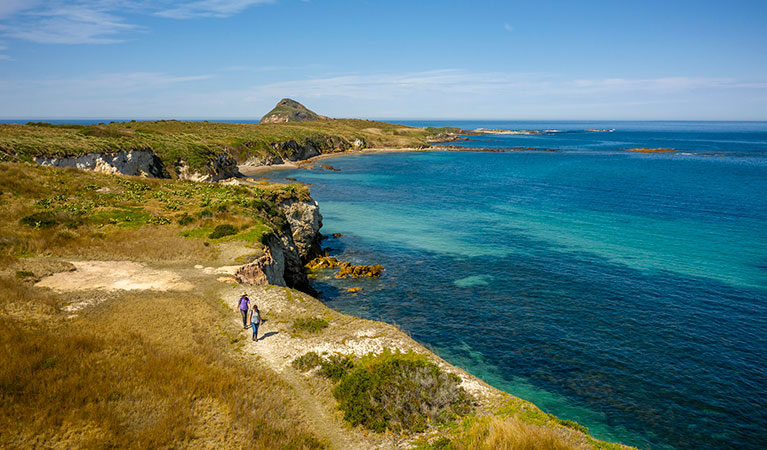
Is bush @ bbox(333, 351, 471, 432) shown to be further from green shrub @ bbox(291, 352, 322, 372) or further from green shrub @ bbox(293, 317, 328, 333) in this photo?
green shrub @ bbox(293, 317, 328, 333)

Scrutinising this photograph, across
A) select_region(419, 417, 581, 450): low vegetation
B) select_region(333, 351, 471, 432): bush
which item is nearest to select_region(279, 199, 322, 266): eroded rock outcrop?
select_region(333, 351, 471, 432): bush

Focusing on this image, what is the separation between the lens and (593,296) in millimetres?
34281

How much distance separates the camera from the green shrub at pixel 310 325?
20109 mm

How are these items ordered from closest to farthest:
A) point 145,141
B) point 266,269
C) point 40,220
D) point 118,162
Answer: point 266,269 → point 40,220 → point 118,162 → point 145,141

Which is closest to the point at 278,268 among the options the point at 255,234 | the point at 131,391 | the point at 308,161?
the point at 255,234

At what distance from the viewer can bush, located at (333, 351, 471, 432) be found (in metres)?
14.3

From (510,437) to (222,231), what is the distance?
88.4 ft

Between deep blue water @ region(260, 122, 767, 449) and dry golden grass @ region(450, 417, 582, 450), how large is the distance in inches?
389

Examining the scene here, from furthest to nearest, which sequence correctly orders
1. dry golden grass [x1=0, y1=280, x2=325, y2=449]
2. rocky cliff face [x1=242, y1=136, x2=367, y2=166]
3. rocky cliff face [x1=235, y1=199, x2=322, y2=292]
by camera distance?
rocky cliff face [x1=242, y1=136, x2=367, y2=166]
rocky cliff face [x1=235, y1=199, x2=322, y2=292]
dry golden grass [x1=0, y1=280, x2=325, y2=449]

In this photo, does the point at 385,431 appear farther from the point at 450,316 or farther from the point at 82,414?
the point at 450,316

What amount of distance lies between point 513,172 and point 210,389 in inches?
4490

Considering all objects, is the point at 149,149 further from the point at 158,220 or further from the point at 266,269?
the point at 266,269

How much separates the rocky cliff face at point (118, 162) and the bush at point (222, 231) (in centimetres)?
4088

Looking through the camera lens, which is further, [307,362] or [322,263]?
[322,263]
